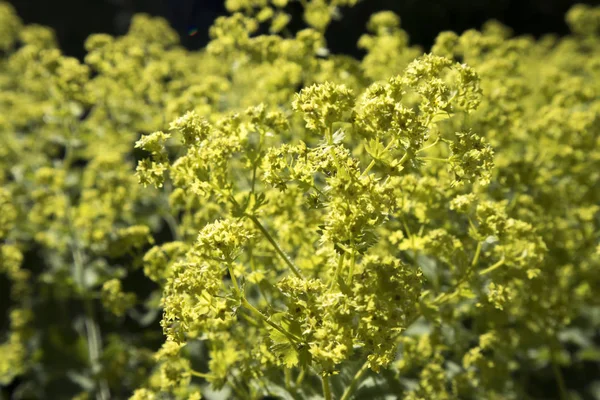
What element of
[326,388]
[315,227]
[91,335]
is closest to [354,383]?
[326,388]

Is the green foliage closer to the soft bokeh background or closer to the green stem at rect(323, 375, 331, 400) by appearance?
the green stem at rect(323, 375, 331, 400)

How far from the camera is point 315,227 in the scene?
2355 millimetres

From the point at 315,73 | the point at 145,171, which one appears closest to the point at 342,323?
the point at 145,171

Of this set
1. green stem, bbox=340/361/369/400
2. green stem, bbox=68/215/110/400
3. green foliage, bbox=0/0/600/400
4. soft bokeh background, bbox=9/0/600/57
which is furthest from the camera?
soft bokeh background, bbox=9/0/600/57

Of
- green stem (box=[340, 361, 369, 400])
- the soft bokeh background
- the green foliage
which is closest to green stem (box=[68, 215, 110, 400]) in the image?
the green foliage

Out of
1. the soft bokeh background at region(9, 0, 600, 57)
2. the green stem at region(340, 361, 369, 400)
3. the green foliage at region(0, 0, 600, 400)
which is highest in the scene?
the soft bokeh background at region(9, 0, 600, 57)

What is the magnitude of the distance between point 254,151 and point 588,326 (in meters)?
3.37

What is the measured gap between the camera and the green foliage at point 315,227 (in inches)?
72.9

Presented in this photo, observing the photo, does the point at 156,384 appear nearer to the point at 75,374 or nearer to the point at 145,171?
the point at 145,171

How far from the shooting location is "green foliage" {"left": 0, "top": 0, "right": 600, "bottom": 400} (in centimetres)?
185

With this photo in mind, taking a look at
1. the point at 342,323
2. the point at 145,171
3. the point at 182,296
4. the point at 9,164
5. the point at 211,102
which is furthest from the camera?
the point at 9,164

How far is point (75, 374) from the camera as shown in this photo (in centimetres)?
432

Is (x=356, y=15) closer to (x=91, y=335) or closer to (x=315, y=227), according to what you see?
(x=91, y=335)

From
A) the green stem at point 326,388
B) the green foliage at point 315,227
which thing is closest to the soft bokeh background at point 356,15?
the green foliage at point 315,227
